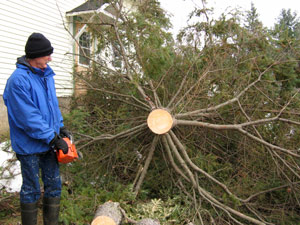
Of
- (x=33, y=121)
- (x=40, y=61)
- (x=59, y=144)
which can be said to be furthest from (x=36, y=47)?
(x=59, y=144)

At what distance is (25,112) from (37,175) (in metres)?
0.62

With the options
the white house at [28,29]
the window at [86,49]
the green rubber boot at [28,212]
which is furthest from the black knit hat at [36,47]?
the white house at [28,29]

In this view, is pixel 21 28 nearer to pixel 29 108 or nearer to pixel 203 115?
pixel 203 115

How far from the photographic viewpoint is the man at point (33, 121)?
241 cm

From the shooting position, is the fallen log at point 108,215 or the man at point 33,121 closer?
the man at point 33,121

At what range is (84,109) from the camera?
16.6 feet

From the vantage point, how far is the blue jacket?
2396 mm

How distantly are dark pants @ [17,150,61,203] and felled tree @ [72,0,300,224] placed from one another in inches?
51.9

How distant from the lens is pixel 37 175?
101 inches

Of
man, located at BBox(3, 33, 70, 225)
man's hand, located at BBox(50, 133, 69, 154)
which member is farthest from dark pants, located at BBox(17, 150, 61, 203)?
man's hand, located at BBox(50, 133, 69, 154)

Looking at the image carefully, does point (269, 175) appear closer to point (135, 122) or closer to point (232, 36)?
point (135, 122)

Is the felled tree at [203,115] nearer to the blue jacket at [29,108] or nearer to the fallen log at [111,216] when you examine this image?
the fallen log at [111,216]

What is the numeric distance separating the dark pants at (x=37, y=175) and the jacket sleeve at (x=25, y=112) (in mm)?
261

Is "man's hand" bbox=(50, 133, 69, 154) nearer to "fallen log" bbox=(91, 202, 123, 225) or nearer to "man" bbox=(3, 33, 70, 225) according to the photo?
"man" bbox=(3, 33, 70, 225)
